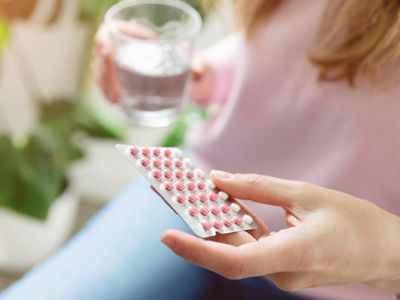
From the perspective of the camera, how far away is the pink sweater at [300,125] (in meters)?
0.71

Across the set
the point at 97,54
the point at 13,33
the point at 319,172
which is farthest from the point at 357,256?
the point at 13,33

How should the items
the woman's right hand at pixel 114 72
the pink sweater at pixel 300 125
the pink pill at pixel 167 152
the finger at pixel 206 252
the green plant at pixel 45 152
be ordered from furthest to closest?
the green plant at pixel 45 152, the woman's right hand at pixel 114 72, the pink sweater at pixel 300 125, the pink pill at pixel 167 152, the finger at pixel 206 252

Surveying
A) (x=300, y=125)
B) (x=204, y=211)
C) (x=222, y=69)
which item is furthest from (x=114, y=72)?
(x=204, y=211)

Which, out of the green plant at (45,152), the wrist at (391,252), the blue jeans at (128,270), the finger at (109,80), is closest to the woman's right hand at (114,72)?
the finger at (109,80)

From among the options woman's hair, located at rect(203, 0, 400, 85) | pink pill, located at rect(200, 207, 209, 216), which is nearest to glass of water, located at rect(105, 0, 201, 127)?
woman's hair, located at rect(203, 0, 400, 85)

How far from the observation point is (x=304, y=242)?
1.74ft

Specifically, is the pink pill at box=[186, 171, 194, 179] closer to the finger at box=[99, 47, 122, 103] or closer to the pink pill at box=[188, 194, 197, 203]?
the pink pill at box=[188, 194, 197, 203]

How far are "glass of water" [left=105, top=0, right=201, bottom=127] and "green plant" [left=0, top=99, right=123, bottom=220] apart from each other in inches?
11.5

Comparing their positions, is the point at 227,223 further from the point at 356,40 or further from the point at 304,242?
the point at 356,40

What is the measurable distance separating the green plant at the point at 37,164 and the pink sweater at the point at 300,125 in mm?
328

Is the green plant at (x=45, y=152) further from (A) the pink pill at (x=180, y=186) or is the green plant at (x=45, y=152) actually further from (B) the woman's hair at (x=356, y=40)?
(A) the pink pill at (x=180, y=186)

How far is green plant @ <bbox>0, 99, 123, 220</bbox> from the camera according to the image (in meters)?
1.09

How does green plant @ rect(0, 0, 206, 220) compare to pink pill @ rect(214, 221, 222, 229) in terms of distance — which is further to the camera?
green plant @ rect(0, 0, 206, 220)

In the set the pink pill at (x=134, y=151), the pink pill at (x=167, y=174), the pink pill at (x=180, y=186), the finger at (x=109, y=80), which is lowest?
the finger at (x=109, y=80)
